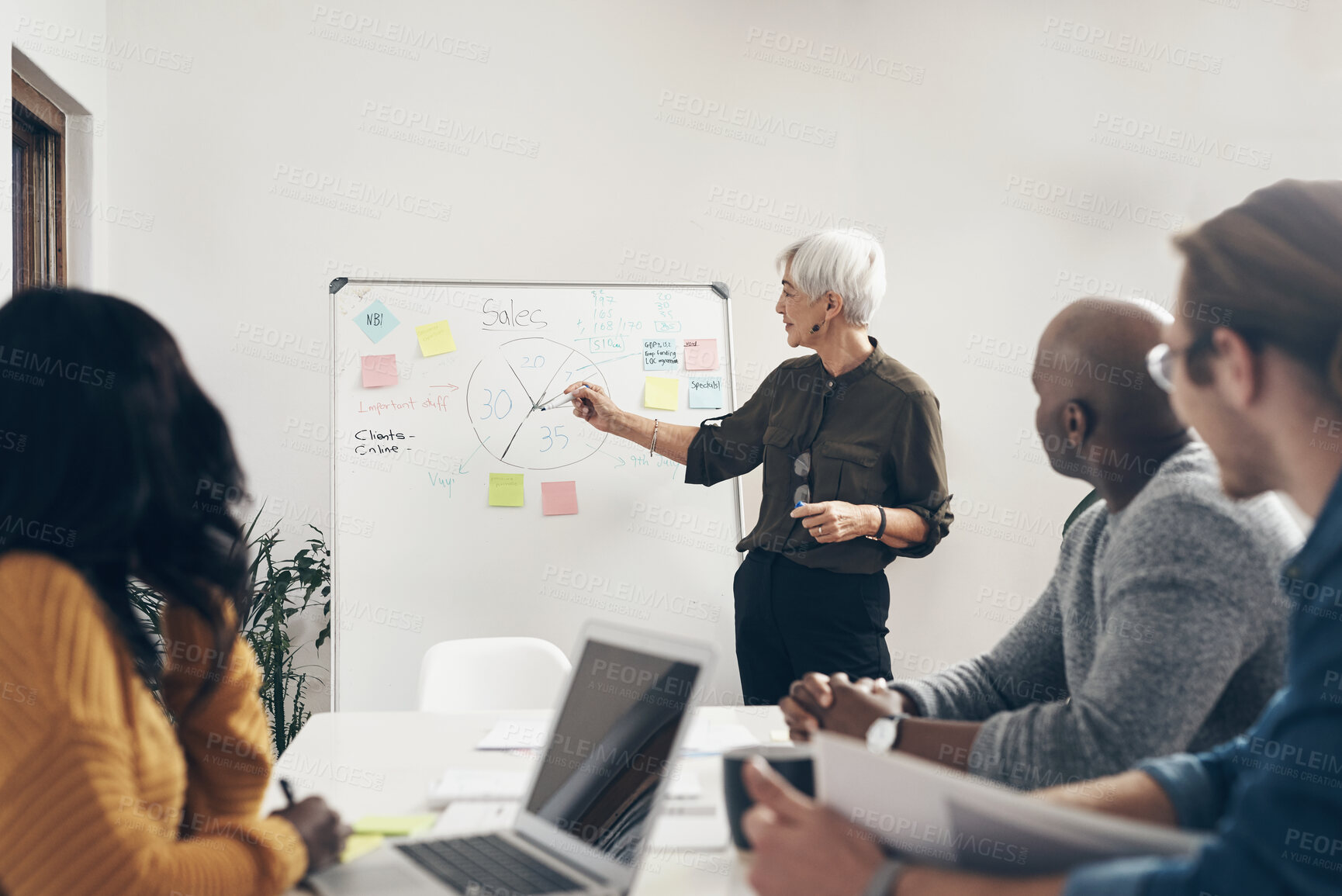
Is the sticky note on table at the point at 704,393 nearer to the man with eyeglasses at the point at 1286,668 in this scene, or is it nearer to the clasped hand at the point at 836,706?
the clasped hand at the point at 836,706

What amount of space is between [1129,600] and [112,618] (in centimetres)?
95

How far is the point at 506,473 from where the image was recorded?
2770 millimetres

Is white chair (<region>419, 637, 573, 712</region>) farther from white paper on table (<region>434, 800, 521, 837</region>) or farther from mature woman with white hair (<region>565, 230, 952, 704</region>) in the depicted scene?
white paper on table (<region>434, 800, 521, 837</region>)

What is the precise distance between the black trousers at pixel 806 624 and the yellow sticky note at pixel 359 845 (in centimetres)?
136

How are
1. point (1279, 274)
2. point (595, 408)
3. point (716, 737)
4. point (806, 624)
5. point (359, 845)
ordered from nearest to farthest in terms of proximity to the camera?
point (1279, 274) → point (359, 845) → point (716, 737) → point (806, 624) → point (595, 408)

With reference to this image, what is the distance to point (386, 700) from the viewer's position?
264 cm

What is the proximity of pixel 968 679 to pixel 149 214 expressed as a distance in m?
2.80

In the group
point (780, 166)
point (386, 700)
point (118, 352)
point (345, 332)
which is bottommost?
point (386, 700)

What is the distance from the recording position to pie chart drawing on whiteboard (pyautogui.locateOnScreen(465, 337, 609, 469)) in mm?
2770

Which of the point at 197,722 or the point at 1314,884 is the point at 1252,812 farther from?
the point at 197,722

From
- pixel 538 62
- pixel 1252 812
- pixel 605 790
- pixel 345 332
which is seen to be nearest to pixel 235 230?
pixel 345 332

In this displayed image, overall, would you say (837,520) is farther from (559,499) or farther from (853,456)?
(559,499)

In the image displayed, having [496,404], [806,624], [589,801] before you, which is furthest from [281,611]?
[589,801]

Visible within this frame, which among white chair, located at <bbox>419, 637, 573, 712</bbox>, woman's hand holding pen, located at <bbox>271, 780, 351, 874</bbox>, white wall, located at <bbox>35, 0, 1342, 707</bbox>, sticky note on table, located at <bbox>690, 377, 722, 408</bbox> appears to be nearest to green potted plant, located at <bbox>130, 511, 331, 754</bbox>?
white wall, located at <bbox>35, 0, 1342, 707</bbox>
